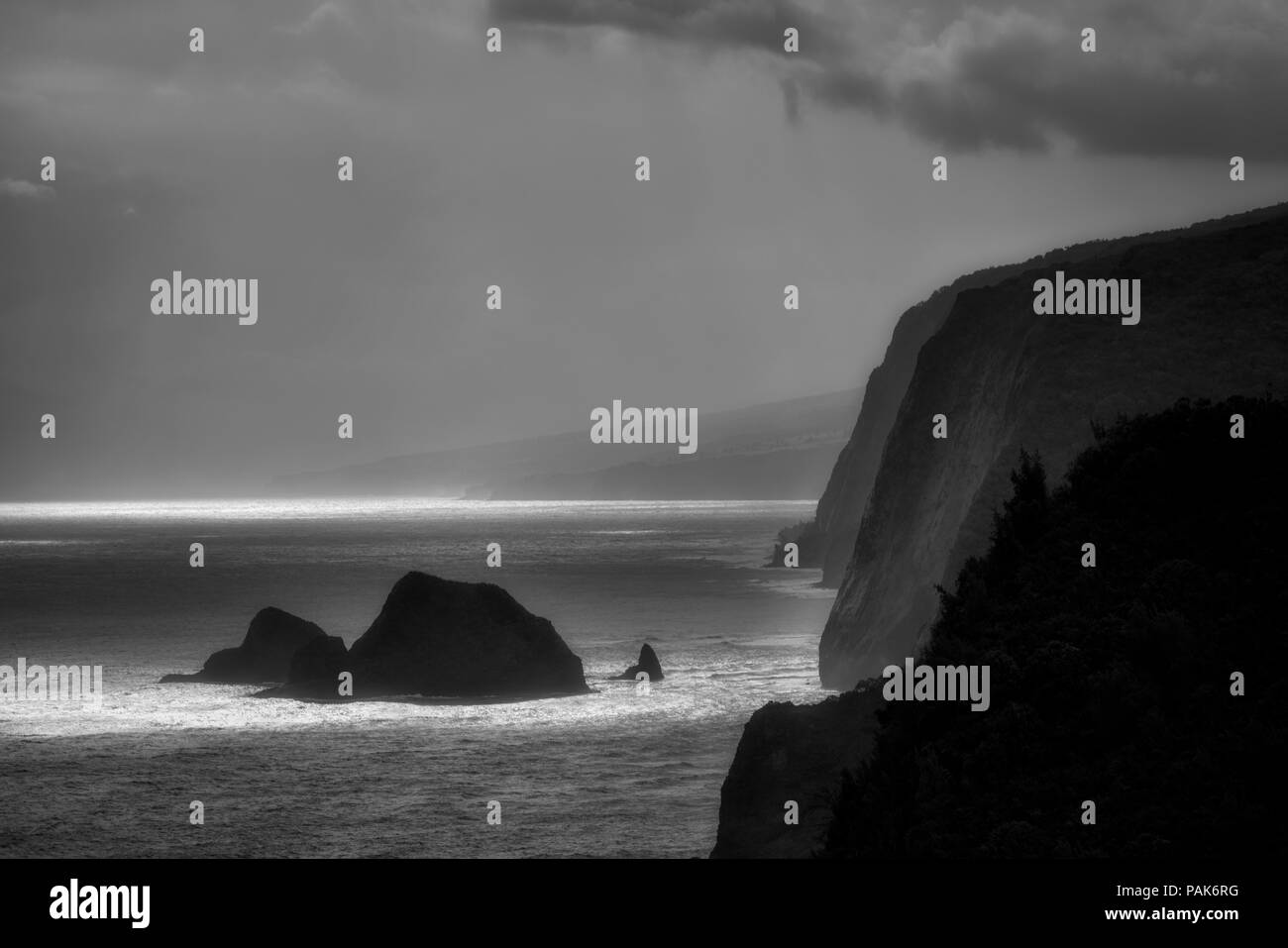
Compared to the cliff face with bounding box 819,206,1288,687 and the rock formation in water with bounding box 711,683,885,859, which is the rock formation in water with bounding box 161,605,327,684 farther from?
the rock formation in water with bounding box 711,683,885,859

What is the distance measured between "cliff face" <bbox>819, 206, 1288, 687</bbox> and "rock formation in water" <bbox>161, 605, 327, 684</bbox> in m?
21.8

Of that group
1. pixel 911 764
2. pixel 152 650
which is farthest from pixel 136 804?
pixel 152 650

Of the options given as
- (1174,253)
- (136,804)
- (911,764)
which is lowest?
(136,804)

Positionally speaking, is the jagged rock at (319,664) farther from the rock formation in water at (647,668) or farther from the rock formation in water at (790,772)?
the rock formation in water at (790,772)

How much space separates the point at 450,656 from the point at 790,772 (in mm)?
28291

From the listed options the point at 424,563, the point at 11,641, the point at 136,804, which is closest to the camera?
the point at 136,804

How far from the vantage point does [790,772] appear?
2416 centimetres

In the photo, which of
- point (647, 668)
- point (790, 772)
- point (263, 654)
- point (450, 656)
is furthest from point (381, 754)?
point (263, 654)

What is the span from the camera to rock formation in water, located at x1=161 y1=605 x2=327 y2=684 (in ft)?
181

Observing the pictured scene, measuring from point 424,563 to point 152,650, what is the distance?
8464 cm

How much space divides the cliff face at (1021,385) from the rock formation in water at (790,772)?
14826mm
